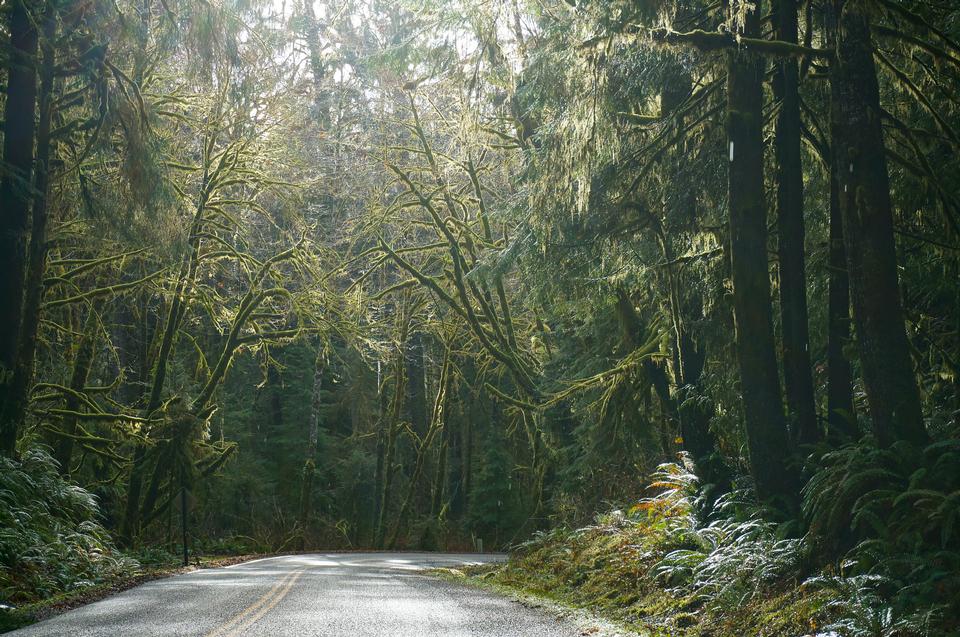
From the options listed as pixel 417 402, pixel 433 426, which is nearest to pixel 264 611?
pixel 433 426

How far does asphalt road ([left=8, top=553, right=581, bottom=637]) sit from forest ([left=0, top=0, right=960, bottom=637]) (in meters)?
1.08

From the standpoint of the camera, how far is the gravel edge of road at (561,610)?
791 cm

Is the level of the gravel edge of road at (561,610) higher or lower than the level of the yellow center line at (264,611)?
lower

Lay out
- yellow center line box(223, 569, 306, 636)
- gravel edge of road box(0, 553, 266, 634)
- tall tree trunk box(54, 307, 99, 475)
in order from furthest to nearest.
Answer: tall tree trunk box(54, 307, 99, 475) → gravel edge of road box(0, 553, 266, 634) → yellow center line box(223, 569, 306, 636)

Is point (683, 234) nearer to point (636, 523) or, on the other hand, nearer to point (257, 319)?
point (636, 523)

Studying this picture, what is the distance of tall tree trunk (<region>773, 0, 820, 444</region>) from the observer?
1092 centimetres

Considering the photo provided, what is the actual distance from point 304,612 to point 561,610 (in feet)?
9.38

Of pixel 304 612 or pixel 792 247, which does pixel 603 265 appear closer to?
pixel 792 247

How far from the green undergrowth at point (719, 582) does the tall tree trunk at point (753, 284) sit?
66 cm

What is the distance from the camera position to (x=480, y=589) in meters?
12.4

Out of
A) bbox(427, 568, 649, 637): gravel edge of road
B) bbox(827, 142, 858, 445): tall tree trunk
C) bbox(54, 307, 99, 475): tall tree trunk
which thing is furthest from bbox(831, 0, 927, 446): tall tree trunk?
bbox(54, 307, 99, 475): tall tree trunk

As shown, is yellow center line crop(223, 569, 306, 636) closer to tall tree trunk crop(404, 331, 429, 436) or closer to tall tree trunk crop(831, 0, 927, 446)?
tall tree trunk crop(831, 0, 927, 446)

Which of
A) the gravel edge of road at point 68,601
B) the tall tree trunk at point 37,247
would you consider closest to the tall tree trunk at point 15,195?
the tall tree trunk at point 37,247

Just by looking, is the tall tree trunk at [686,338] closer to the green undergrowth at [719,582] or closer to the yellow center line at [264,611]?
the green undergrowth at [719,582]
